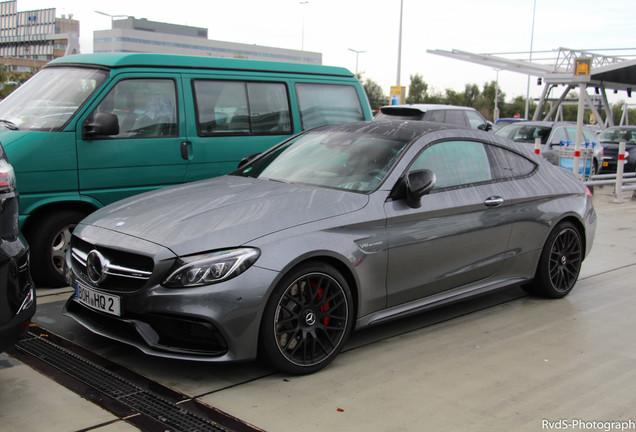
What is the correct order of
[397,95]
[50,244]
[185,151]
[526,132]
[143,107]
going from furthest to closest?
1. [397,95]
2. [526,132]
3. [185,151]
4. [143,107]
5. [50,244]

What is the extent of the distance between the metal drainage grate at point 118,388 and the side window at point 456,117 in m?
10.9

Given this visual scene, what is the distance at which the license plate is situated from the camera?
3684mm

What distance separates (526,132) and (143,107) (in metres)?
12.7

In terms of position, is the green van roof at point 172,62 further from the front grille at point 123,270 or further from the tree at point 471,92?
the tree at point 471,92

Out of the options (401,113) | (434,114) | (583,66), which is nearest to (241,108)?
(401,113)

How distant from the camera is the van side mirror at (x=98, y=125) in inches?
225

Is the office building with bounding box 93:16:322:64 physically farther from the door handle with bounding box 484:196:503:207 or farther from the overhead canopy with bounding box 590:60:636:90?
the door handle with bounding box 484:196:503:207

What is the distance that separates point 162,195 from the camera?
459cm

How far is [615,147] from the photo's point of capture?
62.9ft

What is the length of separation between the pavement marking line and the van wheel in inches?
53.4

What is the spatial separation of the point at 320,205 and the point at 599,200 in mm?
11014

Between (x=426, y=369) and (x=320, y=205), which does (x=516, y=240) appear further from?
(x=320, y=205)

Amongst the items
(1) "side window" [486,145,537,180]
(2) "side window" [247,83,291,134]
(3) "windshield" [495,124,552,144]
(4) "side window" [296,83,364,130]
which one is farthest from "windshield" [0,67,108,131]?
(3) "windshield" [495,124,552,144]

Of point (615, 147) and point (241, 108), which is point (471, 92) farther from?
point (241, 108)
